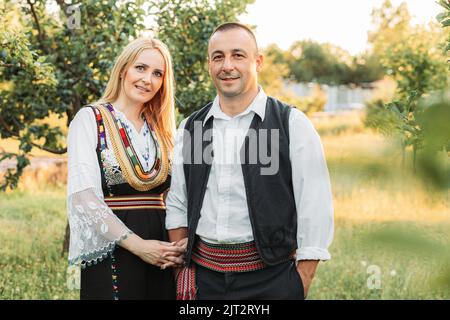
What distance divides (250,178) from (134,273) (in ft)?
2.20

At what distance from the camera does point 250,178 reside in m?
2.00

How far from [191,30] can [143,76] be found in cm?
248

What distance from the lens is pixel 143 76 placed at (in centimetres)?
237

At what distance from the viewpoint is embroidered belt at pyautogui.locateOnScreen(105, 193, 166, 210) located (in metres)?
2.29

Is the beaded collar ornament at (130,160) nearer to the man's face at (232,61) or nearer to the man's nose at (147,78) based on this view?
the man's nose at (147,78)

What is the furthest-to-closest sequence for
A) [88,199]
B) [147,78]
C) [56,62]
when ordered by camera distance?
[56,62]
[147,78]
[88,199]

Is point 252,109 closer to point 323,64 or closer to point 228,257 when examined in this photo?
point 228,257

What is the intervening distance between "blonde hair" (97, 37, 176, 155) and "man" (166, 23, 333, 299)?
37 centimetres

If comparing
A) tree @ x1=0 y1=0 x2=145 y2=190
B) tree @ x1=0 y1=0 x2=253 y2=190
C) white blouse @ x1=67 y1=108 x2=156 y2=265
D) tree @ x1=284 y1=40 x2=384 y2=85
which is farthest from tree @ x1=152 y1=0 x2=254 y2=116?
tree @ x1=284 y1=40 x2=384 y2=85

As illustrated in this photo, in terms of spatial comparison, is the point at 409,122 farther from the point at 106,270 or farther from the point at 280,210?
the point at 106,270

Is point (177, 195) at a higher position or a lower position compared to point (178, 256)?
higher

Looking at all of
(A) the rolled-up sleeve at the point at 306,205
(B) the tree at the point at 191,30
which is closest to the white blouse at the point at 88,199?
(A) the rolled-up sleeve at the point at 306,205

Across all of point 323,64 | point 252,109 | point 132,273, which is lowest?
point 132,273

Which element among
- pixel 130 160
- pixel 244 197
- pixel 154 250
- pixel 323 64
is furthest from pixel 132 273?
pixel 323 64
